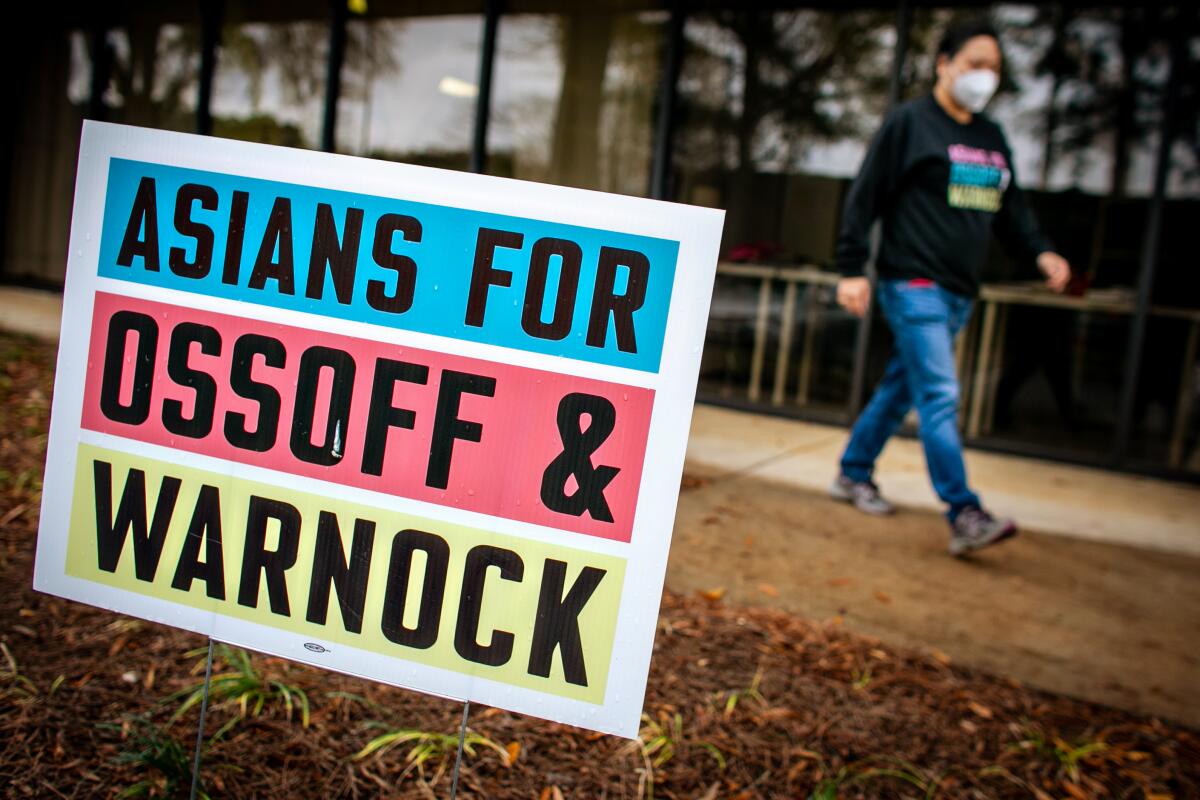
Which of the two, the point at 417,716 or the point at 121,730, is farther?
the point at 417,716

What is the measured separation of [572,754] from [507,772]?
17 centimetres

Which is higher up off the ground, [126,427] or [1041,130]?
[1041,130]

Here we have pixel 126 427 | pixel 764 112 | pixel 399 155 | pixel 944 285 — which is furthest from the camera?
pixel 399 155

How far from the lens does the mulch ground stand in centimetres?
221

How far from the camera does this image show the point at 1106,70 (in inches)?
248

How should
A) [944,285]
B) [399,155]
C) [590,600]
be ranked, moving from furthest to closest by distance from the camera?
[399,155] < [944,285] < [590,600]

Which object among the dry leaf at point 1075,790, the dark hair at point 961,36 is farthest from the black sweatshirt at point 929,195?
the dry leaf at point 1075,790

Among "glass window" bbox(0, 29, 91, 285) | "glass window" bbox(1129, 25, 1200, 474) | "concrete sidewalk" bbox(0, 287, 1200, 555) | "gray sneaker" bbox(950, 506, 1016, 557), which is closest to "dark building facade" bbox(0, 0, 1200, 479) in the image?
"glass window" bbox(1129, 25, 1200, 474)

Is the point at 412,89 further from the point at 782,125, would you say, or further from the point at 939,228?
the point at 939,228

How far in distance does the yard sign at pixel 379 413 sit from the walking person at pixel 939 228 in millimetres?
2538

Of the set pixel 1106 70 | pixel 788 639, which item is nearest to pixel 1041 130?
pixel 1106 70

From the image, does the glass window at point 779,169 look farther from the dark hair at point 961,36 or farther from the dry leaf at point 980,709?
the dry leaf at point 980,709

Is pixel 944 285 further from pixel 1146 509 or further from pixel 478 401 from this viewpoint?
pixel 478 401

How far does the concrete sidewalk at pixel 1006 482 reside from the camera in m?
4.88
